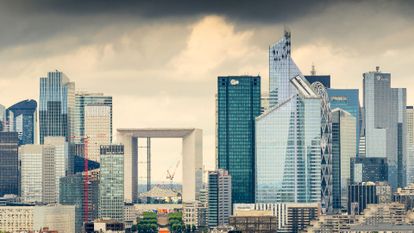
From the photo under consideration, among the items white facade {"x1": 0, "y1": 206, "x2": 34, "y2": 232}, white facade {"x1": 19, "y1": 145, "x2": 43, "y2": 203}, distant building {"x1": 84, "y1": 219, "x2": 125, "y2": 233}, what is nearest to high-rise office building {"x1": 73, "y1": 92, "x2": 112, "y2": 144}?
white facade {"x1": 19, "y1": 145, "x2": 43, "y2": 203}

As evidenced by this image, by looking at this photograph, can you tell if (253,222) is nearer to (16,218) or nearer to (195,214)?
(16,218)

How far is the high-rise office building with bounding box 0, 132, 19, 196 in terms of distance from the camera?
590 feet

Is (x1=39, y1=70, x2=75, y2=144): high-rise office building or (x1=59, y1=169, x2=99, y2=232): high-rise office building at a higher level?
(x1=39, y1=70, x2=75, y2=144): high-rise office building

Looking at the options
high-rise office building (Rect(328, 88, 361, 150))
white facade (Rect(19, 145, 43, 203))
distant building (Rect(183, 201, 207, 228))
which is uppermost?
high-rise office building (Rect(328, 88, 361, 150))

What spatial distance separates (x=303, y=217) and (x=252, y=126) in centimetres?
2132

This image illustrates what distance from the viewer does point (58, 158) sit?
6959 inches

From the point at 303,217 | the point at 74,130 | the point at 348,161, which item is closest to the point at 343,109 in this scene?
the point at 348,161

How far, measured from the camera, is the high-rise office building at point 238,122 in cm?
16525

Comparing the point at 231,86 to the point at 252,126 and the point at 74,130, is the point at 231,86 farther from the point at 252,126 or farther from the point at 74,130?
the point at 74,130

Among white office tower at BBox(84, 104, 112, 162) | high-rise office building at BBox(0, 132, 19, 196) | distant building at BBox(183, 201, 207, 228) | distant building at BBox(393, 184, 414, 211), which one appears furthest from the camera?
white office tower at BBox(84, 104, 112, 162)

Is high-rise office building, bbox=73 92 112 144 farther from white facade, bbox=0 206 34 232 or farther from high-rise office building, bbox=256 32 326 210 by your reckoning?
white facade, bbox=0 206 34 232

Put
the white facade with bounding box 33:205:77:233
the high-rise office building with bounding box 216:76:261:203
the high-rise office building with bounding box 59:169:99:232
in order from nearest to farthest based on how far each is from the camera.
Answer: the white facade with bounding box 33:205:77:233 → the high-rise office building with bounding box 59:169:99:232 → the high-rise office building with bounding box 216:76:261:203

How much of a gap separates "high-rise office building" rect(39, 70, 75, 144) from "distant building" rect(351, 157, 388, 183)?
1077 inches

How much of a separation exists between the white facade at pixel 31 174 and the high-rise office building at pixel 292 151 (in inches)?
855
